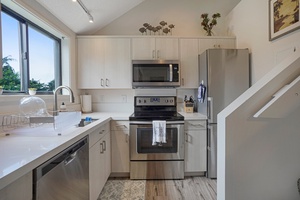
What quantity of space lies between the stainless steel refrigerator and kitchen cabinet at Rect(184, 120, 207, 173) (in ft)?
0.31

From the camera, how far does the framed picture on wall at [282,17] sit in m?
1.96

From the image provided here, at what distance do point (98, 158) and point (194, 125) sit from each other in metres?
1.34

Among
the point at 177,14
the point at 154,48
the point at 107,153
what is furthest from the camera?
the point at 177,14

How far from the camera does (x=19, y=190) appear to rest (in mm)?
846

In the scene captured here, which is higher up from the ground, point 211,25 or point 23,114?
point 211,25

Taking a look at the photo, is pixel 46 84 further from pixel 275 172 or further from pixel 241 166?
pixel 275 172

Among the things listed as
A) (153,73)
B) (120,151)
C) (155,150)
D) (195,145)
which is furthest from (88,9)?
(195,145)

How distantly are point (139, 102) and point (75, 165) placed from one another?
188 centimetres

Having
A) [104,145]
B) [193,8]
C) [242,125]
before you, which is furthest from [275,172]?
[193,8]

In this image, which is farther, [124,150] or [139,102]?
[139,102]

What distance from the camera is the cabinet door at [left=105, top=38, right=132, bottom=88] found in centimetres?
312

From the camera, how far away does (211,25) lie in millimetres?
3264

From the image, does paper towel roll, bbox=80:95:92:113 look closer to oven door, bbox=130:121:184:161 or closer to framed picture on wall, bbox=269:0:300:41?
oven door, bbox=130:121:184:161

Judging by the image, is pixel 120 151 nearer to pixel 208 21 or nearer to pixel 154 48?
pixel 154 48
